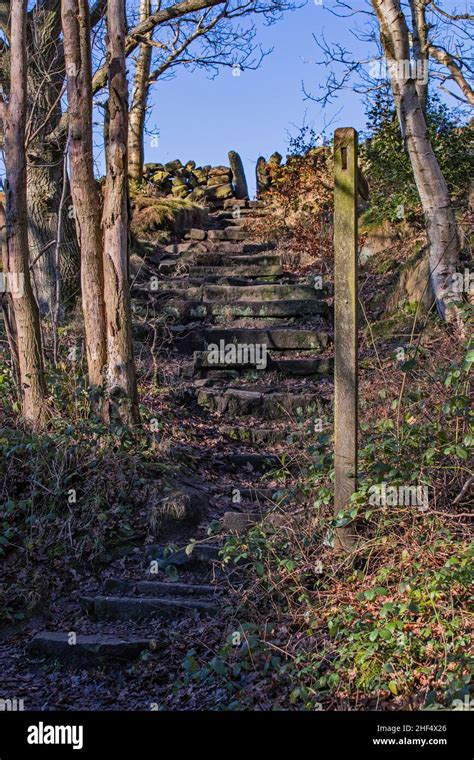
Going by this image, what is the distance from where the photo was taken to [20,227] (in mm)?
7285

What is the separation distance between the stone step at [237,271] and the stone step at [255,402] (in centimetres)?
403

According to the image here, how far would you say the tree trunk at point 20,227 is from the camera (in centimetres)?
718

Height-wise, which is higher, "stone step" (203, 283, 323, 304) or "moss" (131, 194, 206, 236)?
"moss" (131, 194, 206, 236)

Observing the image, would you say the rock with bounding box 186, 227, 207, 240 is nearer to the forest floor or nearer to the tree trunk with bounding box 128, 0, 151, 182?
the tree trunk with bounding box 128, 0, 151, 182

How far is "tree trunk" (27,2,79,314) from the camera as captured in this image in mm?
10094

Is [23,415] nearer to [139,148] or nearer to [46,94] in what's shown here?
[46,94]

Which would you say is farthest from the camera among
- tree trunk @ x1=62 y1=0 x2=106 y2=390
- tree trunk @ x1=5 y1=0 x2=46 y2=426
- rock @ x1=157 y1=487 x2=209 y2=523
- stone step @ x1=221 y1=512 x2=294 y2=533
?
tree trunk @ x1=5 y1=0 x2=46 y2=426

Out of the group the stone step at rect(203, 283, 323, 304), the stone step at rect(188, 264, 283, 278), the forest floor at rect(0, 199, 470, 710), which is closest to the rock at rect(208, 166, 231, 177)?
the stone step at rect(188, 264, 283, 278)

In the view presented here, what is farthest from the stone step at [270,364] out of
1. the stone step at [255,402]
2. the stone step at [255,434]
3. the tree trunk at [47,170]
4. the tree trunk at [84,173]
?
the tree trunk at [47,170]

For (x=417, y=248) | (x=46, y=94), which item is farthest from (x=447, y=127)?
(x=46, y=94)

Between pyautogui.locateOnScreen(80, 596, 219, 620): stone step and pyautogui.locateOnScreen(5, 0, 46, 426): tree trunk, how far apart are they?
2590 millimetres

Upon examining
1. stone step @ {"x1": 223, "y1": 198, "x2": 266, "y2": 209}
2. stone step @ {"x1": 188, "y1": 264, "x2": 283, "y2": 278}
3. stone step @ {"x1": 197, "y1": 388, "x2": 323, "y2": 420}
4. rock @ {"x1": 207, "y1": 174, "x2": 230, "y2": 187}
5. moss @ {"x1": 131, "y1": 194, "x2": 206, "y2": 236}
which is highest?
rock @ {"x1": 207, "y1": 174, "x2": 230, "y2": 187}

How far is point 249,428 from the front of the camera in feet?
24.8
